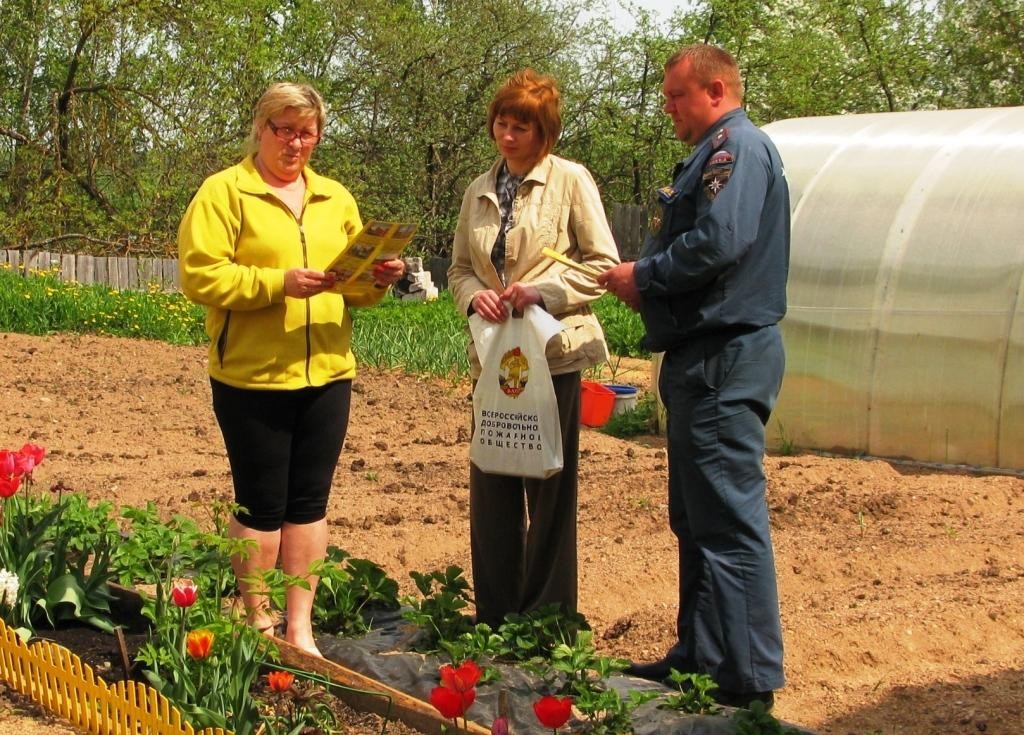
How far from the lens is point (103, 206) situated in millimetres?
19797

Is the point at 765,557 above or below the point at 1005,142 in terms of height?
below

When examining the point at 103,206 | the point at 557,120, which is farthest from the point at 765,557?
the point at 103,206

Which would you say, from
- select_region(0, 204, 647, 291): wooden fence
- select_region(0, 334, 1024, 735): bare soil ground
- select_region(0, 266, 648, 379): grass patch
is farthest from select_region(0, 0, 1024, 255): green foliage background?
select_region(0, 334, 1024, 735): bare soil ground

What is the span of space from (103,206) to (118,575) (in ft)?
53.1

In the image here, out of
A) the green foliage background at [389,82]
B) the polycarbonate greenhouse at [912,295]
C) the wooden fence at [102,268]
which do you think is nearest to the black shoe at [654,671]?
the polycarbonate greenhouse at [912,295]

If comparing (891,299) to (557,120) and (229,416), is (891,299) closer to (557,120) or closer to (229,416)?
(557,120)

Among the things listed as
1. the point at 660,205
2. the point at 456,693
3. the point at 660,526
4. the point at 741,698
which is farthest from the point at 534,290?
the point at 660,526

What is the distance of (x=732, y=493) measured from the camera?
3758 millimetres

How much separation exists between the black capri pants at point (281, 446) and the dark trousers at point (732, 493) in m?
1.03

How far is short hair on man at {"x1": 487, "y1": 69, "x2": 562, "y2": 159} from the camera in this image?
415 cm

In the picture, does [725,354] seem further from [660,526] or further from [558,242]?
[660,526]

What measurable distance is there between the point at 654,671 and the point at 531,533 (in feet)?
1.93

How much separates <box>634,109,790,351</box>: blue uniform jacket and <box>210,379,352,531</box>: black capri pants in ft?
3.20

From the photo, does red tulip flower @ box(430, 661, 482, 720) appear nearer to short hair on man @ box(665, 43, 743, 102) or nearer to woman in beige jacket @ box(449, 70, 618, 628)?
woman in beige jacket @ box(449, 70, 618, 628)
